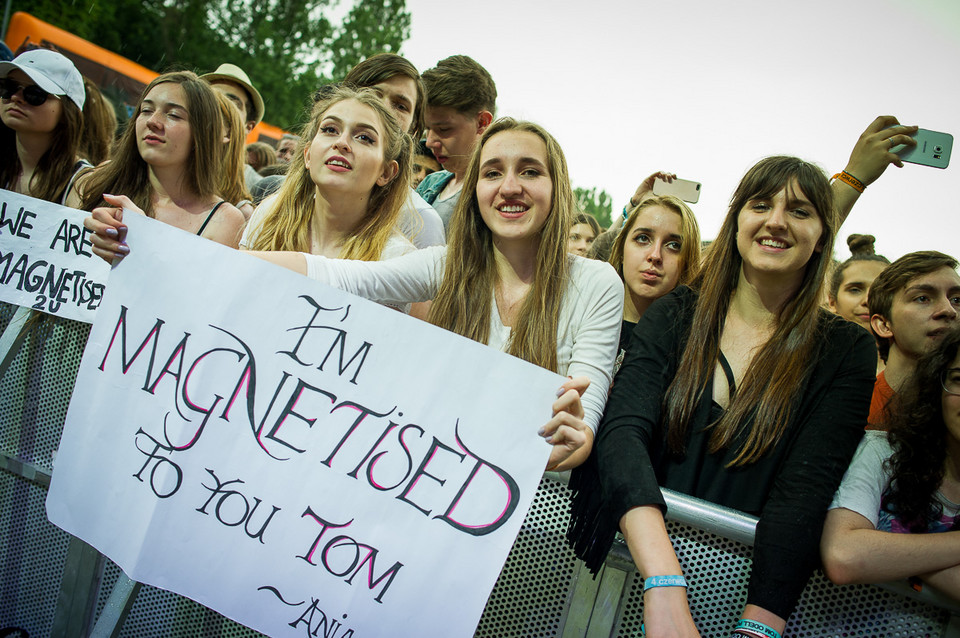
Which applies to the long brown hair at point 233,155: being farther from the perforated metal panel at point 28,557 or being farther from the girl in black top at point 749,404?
the girl in black top at point 749,404

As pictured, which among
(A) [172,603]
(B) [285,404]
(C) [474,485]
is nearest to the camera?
(C) [474,485]

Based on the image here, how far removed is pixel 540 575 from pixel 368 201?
1.77 meters

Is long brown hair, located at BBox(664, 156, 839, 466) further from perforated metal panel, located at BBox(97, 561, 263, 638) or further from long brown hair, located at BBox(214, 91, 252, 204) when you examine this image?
long brown hair, located at BBox(214, 91, 252, 204)

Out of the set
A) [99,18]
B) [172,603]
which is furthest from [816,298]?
[99,18]

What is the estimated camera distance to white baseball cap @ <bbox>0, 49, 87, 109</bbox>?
3.31 meters

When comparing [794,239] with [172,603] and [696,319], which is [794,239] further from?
[172,603]

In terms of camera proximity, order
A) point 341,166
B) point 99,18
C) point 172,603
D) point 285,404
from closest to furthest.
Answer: point 285,404, point 172,603, point 341,166, point 99,18

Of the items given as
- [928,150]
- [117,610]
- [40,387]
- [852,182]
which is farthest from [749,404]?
[40,387]

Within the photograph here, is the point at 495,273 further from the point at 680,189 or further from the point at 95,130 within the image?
the point at 95,130

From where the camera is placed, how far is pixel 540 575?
1690 millimetres

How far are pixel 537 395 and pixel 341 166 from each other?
4.93 ft

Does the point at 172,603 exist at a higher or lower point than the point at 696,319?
lower

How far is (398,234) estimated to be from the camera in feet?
8.92

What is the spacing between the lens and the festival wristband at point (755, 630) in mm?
1474
